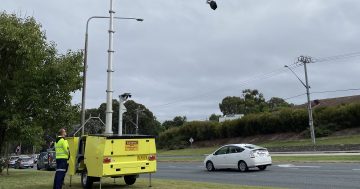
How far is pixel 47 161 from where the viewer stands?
1432 inches

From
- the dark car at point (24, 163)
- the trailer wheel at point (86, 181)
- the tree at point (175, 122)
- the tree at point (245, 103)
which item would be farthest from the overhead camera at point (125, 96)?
the tree at point (175, 122)

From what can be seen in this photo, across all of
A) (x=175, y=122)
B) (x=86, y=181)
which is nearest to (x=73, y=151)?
(x=86, y=181)

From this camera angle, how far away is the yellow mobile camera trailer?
13.1 m

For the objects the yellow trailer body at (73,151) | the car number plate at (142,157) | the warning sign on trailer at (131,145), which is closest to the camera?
the warning sign on trailer at (131,145)

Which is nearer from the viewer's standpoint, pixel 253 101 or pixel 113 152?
pixel 113 152

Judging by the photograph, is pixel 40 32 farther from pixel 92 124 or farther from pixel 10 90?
pixel 92 124

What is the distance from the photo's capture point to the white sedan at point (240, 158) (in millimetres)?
23969

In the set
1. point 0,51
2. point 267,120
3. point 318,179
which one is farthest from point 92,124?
point 318,179

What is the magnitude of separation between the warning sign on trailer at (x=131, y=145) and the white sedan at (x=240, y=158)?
449 inches

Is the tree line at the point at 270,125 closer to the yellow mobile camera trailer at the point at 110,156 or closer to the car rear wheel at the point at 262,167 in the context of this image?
the car rear wheel at the point at 262,167

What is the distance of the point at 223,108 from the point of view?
12531cm

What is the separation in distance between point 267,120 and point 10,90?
181 ft

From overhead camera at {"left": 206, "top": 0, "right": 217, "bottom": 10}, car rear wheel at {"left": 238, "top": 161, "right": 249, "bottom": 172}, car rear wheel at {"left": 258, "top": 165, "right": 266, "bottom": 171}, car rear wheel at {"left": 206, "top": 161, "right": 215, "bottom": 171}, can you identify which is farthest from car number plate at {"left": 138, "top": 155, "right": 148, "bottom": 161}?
car rear wheel at {"left": 206, "top": 161, "right": 215, "bottom": 171}

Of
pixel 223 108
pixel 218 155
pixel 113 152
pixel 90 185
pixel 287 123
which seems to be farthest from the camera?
pixel 223 108
